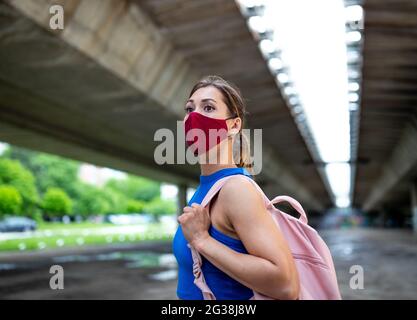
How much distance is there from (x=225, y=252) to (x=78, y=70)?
9615 mm

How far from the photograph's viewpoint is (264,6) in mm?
10727

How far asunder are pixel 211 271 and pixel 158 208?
107 m

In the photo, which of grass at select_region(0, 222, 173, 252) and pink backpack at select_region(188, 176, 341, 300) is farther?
grass at select_region(0, 222, 173, 252)

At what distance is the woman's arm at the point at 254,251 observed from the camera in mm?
1645

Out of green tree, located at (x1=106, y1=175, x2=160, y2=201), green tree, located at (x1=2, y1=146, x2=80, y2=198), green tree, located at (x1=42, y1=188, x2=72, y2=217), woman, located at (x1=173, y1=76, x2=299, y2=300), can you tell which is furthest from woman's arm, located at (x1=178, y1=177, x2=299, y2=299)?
green tree, located at (x1=106, y1=175, x2=160, y2=201)

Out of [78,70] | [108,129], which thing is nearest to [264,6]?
[78,70]

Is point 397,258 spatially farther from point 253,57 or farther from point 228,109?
point 228,109

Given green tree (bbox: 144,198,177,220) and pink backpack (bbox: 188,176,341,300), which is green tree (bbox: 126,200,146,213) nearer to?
green tree (bbox: 144,198,177,220)

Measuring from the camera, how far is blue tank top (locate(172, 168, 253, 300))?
179 cm

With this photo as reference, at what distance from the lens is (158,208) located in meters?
108

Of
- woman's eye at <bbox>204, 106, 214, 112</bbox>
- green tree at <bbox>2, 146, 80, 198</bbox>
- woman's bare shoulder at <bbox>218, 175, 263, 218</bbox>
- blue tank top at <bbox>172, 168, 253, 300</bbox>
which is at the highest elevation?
green tree at <bbox>2, 146, 80, 198</bbox>

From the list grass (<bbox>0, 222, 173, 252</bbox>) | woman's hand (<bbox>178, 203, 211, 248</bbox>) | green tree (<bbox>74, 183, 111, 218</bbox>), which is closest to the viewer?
woman's hand (<bbox>178, 203, 211, 248</bbox>)

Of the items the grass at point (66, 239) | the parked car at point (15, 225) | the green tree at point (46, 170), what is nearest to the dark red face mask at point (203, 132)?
the grass at point (66, 239)

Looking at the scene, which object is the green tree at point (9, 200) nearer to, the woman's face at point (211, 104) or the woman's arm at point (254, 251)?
the woman's face at point (211, 104)
